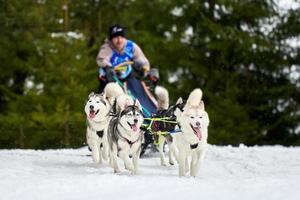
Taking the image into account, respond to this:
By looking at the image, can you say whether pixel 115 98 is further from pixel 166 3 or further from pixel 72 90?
pixel 166 3

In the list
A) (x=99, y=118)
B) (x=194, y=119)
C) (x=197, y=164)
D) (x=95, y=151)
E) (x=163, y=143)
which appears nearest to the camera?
(x=194, y=119)

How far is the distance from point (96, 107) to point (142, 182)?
59.0 inches

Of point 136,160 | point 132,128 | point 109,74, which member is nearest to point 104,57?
point 109,74

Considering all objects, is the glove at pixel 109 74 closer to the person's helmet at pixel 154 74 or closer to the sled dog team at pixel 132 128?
the person's helmet at pixel 154 74

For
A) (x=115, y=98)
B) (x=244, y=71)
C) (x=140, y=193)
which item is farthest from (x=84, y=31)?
(x=140, y=193)

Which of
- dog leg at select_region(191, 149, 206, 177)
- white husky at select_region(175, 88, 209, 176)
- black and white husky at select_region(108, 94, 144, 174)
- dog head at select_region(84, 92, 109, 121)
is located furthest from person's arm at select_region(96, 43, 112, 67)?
dog leg at select_region(191, 149, 206, 177)

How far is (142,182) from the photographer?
21.9 ft

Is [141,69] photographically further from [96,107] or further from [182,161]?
[182,161]

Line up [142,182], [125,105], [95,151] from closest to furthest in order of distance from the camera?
[142,182]
[125,105]
[95,151]

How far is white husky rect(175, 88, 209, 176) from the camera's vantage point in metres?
7.02

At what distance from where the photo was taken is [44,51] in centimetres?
1795

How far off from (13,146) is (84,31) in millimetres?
3849

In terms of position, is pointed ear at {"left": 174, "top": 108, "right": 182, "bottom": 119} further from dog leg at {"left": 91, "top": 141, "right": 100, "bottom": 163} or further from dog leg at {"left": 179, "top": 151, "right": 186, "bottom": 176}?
dog leg at {"left": 91, "top": 141, "right": 100, "bottom": 163}

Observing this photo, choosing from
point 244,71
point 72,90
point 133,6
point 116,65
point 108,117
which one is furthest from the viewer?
point 133,6
